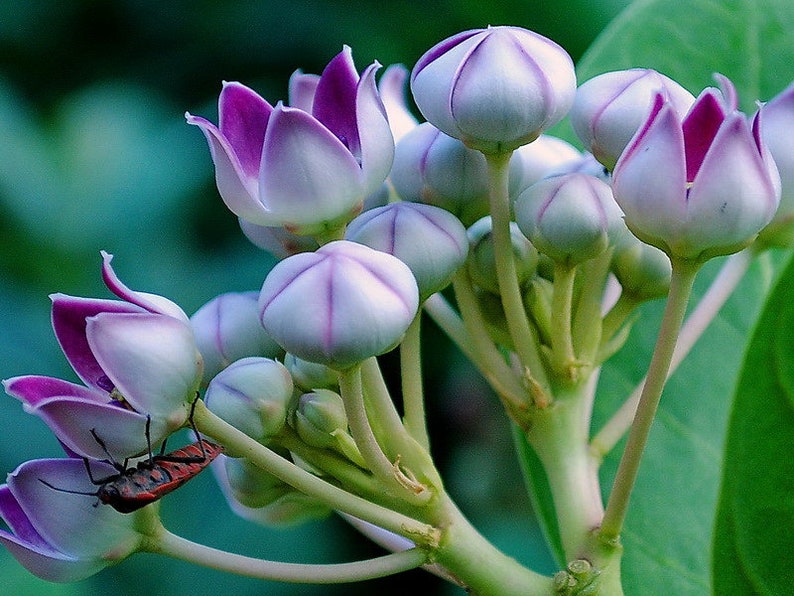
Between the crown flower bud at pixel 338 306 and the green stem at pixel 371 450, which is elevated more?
the crown flower bud at pixel 338 306

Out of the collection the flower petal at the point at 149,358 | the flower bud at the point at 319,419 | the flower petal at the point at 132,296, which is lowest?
the flower bud at the point at 319,419

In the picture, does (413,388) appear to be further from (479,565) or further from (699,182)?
(699,182)

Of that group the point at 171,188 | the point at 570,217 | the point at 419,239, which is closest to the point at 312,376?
the point at 419,239

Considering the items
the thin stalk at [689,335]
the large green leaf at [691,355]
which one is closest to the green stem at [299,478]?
the thin stalk at [689,335]

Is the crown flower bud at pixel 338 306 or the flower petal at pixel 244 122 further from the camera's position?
the flower petal at pixel 244 122

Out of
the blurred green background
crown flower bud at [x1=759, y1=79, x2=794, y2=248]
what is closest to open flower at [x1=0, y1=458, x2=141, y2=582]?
crown flower bud at [x1=759, y1=79, x2=794, y2=248]

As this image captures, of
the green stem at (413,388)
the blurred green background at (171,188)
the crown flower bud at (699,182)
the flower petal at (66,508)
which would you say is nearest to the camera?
the crown flower bud at (699,182)

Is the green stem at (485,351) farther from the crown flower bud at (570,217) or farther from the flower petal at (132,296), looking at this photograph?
the flower petal at (132,296)
